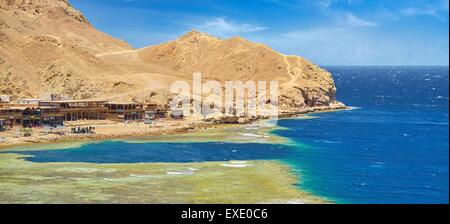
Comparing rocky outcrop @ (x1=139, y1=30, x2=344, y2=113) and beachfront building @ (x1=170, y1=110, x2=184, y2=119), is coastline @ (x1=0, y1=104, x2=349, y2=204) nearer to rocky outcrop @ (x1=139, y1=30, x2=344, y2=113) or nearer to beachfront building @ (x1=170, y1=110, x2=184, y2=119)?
beachfront building @ (x1=170, y1=110, x2=184, y2=119)

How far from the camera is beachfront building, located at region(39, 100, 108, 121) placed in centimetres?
9700

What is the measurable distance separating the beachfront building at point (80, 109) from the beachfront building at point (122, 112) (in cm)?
97

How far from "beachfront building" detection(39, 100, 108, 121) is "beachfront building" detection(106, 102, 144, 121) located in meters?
0.97

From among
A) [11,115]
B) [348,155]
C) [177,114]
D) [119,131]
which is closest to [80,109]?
[11,115]

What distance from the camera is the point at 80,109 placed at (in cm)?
10012

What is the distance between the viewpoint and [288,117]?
121m

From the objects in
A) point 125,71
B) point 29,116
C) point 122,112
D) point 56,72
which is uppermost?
point 125,71

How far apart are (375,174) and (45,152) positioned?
3591 centimetres

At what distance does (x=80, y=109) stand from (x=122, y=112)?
6.94 m

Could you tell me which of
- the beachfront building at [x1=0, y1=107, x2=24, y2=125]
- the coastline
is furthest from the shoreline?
the coastline

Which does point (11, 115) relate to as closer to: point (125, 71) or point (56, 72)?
point (56, 72)

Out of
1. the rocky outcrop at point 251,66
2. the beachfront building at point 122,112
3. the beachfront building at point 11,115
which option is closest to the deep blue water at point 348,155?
the beachfront building at point 11,115
